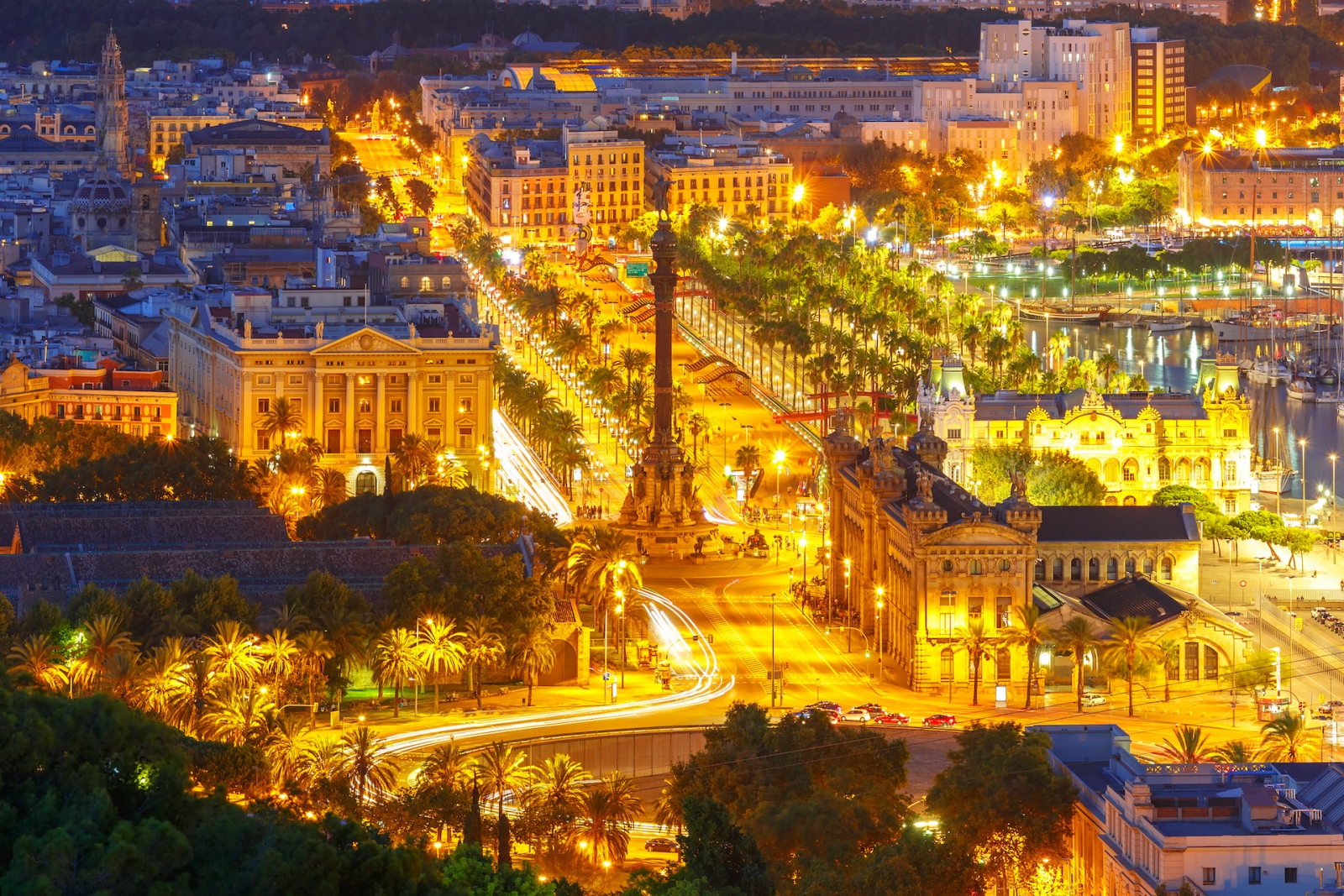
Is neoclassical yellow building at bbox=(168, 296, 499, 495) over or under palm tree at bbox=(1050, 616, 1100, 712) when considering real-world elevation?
over

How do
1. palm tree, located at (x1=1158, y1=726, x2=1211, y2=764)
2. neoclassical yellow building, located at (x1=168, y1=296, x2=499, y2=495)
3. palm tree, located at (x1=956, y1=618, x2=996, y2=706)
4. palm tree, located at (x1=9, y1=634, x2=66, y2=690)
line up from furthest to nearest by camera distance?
neoclassical yellow building, located at (x1=168, y1=296, x2=499, y2=495) → palm tree, located at (x1=956, y1=618, x2=996, y2=706) → palm tree, located at (x1=9, y1=634, x2=66, y2=690) → palm tree, located at (x1=1158, y1=726, x2=1211, y2=764)

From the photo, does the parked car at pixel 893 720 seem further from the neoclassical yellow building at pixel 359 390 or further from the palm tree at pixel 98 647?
the neoclassical yellow building at pixel 359 390

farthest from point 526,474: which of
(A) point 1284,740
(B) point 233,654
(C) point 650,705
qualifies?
(A) point 1284,740

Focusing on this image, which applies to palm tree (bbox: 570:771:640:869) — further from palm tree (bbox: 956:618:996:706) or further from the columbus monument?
the columbus monument

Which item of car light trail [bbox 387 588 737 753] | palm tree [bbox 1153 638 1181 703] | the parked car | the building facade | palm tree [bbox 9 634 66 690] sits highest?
the building facade

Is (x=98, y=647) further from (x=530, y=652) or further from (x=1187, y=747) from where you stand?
(x=1187, y=747)

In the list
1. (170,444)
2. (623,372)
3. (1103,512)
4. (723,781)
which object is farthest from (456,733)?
(623,372)

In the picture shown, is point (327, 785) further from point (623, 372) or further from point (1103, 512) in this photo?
point (623, 372)

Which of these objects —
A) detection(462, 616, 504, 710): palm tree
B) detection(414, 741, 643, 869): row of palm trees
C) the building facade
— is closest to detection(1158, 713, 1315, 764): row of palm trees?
detection(414, 741, 643, 869): row of palm trees
